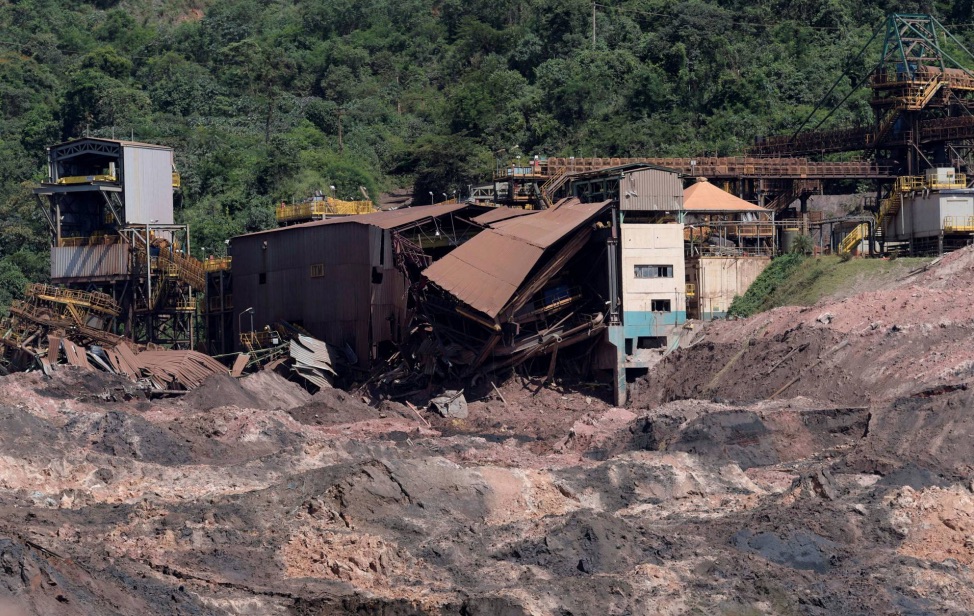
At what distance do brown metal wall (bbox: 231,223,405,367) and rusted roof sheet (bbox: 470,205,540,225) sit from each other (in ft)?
14.1

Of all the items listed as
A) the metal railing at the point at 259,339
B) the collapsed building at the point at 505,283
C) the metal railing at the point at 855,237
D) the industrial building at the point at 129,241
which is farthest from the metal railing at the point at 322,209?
the metal railing at the point at 855,237

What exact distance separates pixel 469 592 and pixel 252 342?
3723cm

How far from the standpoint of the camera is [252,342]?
2746 inches

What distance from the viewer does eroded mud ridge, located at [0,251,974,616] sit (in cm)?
3359

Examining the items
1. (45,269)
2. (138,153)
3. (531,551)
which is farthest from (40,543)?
(45,269)

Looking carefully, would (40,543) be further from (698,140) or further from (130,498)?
(698,140)

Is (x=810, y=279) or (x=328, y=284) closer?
(x=810, y=279)

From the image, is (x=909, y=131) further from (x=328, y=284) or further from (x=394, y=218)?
(x=328, y=284)

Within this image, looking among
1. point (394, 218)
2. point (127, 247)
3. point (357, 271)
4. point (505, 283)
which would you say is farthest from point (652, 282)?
point (127, 247)

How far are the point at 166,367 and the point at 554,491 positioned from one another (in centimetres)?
2714

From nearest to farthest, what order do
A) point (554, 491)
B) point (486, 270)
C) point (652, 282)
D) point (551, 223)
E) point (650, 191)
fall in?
1. point (554, 491)
2. point (486, 270)
3. point (652, 282)
4. point (551, 223)
5. point (650, 191)

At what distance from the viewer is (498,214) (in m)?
69.4

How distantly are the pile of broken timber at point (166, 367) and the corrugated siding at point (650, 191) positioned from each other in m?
17.8

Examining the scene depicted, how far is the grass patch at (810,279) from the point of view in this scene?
59.5 meters
